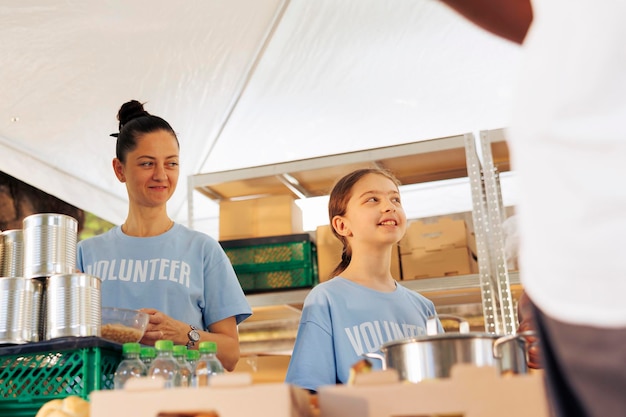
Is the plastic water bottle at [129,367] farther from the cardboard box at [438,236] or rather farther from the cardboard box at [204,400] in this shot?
the cardboard box at [438,236]

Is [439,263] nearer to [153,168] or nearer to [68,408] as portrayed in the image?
[153,168]

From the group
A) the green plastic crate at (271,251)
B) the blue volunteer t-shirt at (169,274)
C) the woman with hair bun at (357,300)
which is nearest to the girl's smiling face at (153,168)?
the blue volunteer t-shirt at (169,274)

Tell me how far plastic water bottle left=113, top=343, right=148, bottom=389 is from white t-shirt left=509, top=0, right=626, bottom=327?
0.81 m

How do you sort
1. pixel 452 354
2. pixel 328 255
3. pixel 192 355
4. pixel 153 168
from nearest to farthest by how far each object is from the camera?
pixel 452 354
pixel 192 355
pixel 153 168
pixel 328 255

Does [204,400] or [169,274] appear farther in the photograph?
[169,274]

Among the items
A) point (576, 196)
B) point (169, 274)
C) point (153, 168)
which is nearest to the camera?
point (576, 196)

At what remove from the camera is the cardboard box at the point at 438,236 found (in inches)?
121

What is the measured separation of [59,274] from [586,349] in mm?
1078

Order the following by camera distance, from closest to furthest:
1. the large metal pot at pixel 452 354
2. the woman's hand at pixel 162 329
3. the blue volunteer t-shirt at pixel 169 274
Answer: the large metal pot at pixel 452 354, the woman's hand at pixel 162 329, the blue volunteer t-shirt at pixel 169 274

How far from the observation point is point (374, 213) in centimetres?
208

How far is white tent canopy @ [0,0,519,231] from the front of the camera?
277 cm

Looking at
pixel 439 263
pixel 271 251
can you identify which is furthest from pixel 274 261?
pixel 439 263

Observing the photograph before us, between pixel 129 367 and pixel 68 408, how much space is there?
153 millimetres

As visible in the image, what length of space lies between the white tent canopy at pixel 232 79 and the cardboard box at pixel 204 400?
2.03m
